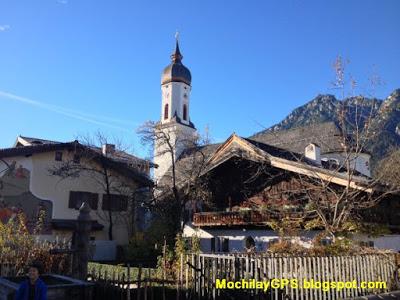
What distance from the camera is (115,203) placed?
31047mm

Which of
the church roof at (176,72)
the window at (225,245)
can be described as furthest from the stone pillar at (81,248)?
the church roof at (176,72)

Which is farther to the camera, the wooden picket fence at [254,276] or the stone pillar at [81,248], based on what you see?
the stone pillar at [81,248]

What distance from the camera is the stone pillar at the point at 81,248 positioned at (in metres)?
12.0

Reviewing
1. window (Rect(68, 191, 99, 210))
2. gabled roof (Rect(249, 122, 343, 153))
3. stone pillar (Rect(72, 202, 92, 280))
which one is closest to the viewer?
stone pillar (Rect(72, 202, 92, 280))

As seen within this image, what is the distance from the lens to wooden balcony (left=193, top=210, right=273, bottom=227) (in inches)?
876

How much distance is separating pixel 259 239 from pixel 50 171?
14227 millimetres

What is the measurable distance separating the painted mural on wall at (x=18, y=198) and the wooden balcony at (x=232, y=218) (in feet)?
32.0

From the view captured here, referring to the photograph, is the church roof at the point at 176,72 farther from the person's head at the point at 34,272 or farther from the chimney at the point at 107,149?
the person's head at the point at 34,272

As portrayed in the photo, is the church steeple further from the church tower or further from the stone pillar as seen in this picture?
the stone pillar

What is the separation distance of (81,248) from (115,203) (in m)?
19.1

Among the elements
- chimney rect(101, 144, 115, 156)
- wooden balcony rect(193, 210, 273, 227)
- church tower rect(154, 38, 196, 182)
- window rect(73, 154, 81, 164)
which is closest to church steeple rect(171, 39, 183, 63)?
church tower rect(154, 38, 196, 182)

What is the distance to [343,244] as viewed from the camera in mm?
14961

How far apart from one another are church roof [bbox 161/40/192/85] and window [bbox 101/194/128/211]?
35038mm

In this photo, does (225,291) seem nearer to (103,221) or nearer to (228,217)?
(228,217)
